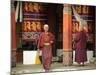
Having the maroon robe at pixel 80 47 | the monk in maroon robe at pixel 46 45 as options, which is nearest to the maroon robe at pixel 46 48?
the monk in maroon robe at pixel 46 45

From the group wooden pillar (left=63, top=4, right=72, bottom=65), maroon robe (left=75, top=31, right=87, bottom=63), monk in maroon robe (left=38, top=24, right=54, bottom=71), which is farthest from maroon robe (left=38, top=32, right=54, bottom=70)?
maroon robe (left=75, top=31, right=87, bottom=63)

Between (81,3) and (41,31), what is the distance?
135 cm

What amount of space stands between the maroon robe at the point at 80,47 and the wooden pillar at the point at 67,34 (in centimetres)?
24

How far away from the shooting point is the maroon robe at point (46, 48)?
28.7 feet

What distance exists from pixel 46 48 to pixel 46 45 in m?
0.07

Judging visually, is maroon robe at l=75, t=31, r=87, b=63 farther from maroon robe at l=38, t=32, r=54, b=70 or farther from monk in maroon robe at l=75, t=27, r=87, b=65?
maroon robe at l=38, t=32, r=54, b=70

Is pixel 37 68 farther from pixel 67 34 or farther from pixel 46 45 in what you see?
pixel 67 34

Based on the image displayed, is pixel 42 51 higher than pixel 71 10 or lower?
lower

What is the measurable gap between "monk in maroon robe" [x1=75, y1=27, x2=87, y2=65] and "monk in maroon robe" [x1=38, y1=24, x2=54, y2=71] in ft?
2.75

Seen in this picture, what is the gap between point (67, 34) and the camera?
9.14 m

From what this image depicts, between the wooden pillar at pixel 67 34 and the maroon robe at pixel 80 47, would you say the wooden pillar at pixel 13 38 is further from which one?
the maroon robe at pixel 80 47

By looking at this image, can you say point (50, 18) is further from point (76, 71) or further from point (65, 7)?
point (76, 71)

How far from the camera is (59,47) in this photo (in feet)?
29.6

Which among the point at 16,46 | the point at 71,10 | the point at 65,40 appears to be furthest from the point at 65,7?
the point at 16,46
